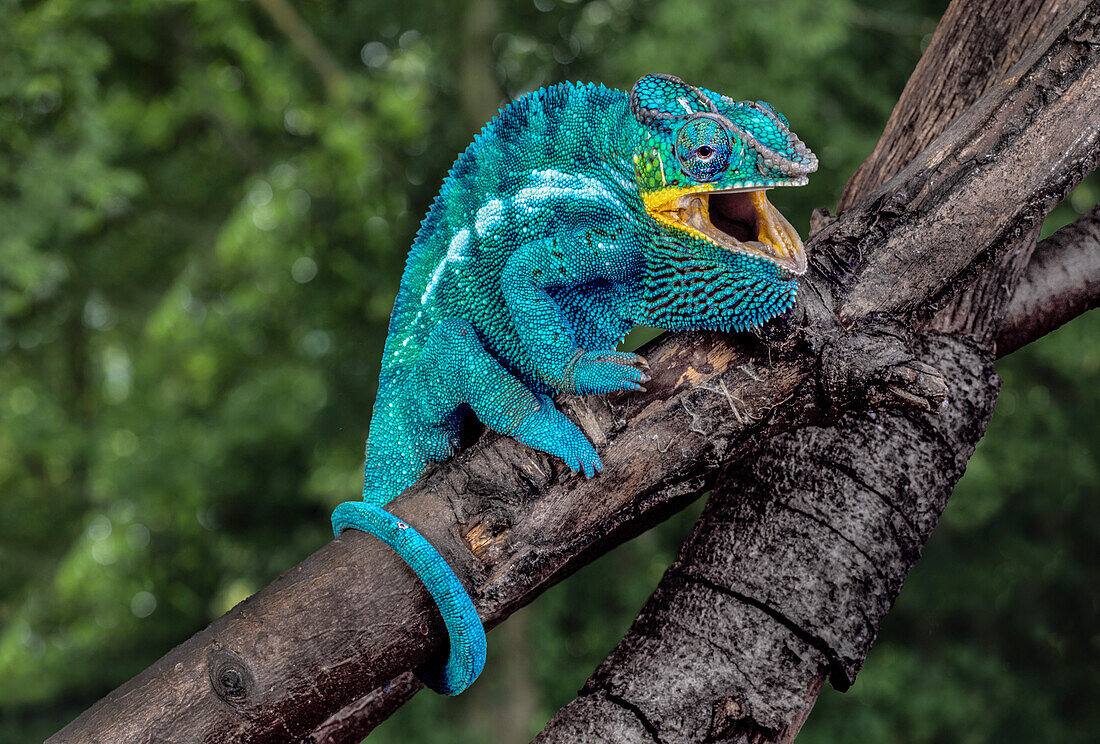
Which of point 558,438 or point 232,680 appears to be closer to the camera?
point 232,680

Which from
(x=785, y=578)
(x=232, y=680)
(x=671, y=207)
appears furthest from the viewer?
(x=785, y=578)

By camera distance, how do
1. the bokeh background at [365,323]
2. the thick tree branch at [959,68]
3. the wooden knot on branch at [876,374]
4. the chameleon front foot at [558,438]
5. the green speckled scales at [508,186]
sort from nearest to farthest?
1. the wooden knot on branch at [876,374]
2. the chameleon front foot at [558,438]
3. the green speckled scales at [508,186]
4. the thick tree branch at [959,68]
5. the bokeh background at [365,323]

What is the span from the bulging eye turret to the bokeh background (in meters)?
2.67

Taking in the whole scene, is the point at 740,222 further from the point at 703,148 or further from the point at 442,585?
the point at 442,585

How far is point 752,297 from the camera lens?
1.57 m

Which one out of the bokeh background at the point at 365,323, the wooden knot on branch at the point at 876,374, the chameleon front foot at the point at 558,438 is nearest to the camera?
the wooden knot on branch at the point at 876,374

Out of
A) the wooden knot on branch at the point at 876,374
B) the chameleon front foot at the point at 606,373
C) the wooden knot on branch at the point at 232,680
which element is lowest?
the wooden knot on branch at the point at 232,680

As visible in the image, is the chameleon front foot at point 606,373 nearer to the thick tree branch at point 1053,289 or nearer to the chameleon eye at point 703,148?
the chameleon eye at point 703,148

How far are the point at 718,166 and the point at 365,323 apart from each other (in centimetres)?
346

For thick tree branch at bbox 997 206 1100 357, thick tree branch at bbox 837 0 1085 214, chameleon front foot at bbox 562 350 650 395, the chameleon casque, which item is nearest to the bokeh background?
thick tree branch at bbox 837 0 1085 214

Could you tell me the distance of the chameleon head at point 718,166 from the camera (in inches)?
58.3

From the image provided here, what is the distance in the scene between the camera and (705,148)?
4.93 ft

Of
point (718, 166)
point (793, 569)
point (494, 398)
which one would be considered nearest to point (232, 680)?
point (494, 398)

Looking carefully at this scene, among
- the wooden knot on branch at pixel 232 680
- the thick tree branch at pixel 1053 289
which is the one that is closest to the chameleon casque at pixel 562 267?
the wooden knot on branch at pixel 232 680
